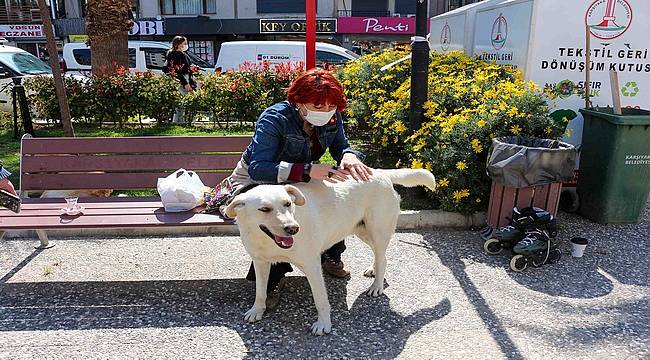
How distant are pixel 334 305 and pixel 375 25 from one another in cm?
2972

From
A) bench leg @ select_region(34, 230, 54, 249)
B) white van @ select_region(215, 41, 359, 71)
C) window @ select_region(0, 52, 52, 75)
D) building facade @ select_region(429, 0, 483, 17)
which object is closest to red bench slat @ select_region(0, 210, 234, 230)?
bench leg @ select_region(34, 230, 54, 249)

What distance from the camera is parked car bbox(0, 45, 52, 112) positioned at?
36.6 ft

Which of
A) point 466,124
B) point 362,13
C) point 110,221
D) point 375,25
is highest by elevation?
point 362,13

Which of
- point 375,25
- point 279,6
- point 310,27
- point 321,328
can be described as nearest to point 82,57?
point 279,6

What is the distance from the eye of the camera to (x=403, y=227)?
4.80 metres

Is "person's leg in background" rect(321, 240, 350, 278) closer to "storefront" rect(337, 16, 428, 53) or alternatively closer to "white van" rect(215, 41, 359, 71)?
"white van" rect(215, 41, 359, 71)

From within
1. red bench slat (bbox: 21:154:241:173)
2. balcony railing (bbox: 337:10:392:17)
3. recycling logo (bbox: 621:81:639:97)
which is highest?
balcony railing (bbox: 337:10:392:17)

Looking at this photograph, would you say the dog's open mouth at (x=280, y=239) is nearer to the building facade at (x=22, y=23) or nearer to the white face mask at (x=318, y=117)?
the white face mask at (x=318, y=117)

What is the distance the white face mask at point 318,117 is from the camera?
3.09 metres

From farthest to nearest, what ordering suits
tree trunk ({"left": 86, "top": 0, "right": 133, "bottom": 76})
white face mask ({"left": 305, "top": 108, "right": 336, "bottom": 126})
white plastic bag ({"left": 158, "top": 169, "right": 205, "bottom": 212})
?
tree trunk ({"left": 86, "top": 0, "right": 133, "bottom": 76}) → white plastic bag ({"left": 158, "top": 169, "right": 205, "bottom": 212}) → white face mask ({"left": 305, "top": 108, "right": 336, "bottom": 126})

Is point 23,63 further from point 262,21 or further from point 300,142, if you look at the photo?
point 262,21

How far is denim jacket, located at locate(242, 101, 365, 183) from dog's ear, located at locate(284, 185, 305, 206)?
0.22 meters

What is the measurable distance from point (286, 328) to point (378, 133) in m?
3.78

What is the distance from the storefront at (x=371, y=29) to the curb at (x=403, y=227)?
2676 centimetres
